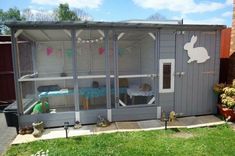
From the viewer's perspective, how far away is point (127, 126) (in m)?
4.59

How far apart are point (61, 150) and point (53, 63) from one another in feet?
11.0

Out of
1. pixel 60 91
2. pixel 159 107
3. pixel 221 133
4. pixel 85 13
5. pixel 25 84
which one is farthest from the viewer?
pixel 85 13

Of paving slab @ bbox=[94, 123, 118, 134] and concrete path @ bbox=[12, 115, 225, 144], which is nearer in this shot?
concrete path @ bbox=[12, 115, 225, 144]

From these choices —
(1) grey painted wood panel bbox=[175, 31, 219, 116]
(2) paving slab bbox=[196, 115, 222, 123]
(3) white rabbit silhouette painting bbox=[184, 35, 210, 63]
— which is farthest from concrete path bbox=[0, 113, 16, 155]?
(3) white rabbit silhouette painting bbox=[184, 35, 210, 63]

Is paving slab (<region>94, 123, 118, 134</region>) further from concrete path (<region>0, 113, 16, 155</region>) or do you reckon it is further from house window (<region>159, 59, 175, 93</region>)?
concrete path (<region>0, 113, 16, 155</region>)

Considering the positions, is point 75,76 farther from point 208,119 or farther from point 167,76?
point 208,119

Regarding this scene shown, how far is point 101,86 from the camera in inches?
203

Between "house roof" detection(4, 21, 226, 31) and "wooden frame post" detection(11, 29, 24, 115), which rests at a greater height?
"house roof" detection(4, 21, 226, 31)

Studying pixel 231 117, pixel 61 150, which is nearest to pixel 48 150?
pixel 61 150

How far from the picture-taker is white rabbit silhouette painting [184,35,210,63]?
195 inches

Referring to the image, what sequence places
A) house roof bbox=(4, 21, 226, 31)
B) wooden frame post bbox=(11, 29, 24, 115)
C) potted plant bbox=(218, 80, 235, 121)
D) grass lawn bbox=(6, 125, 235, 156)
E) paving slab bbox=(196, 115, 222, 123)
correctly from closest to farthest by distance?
grass lawn bbox=(6, 125, 235, 156)
house roof bbox=(4, 21, 226, 31)
wooden frame post bbox=(11, 29, 24, 115)
potted plant bbox=(218, 80, 235, 121)
paving slab bbox=(196, 115, 222, 123)

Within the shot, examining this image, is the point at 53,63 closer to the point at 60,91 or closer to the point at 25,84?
the point at 60,91

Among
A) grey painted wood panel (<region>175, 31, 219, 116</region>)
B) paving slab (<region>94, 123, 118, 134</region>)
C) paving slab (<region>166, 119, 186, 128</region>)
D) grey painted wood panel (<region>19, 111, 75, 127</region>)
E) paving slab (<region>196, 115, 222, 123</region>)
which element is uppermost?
grey painted wood panel (<region>175, 31, 219, 116</region>)

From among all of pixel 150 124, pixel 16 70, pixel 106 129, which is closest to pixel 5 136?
pixel 16 70
